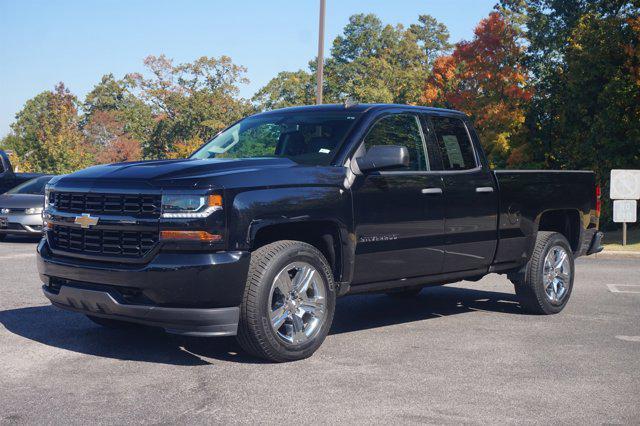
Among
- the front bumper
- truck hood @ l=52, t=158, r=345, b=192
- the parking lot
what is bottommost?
the parking lot

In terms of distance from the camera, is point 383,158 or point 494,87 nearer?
point 383,158

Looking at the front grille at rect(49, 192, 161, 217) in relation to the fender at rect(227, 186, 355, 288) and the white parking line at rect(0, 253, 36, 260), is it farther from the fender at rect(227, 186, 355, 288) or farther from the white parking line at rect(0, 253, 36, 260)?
the white parking line at rect(0, 253, 36, 260)

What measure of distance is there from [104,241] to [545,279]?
4.67 m

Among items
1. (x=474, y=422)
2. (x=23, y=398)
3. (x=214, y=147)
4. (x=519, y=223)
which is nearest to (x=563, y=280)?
(x=519, y=223)

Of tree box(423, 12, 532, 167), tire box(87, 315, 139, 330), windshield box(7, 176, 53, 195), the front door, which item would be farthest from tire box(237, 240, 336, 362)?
tree box(423, 12, 532, 167)

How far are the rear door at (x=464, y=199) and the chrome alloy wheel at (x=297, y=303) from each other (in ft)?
5.06

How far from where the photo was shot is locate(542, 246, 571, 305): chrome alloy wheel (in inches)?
333

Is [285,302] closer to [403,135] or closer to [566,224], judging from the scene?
[403,135]

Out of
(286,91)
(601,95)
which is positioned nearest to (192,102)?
(286,91)

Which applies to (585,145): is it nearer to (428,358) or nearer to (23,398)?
(428,358)

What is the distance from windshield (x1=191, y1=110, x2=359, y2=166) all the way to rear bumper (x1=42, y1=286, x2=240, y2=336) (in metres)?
1.49

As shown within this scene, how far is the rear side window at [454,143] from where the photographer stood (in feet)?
24.4

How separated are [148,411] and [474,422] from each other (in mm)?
1835

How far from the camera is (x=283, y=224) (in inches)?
234
